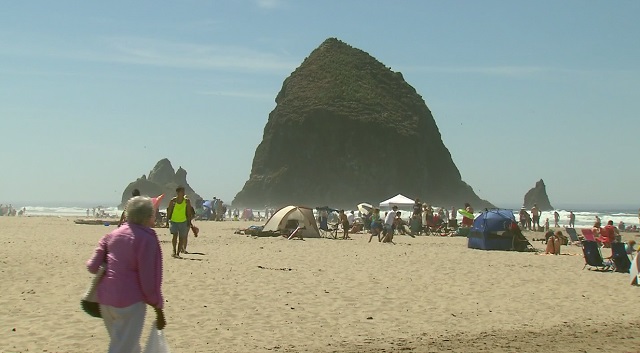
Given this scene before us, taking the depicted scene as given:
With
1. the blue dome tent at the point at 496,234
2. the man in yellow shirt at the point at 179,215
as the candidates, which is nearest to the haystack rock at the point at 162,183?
the blue dome tent at the point at 496,234

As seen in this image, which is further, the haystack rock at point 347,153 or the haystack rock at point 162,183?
the haystack rock at point 162,183

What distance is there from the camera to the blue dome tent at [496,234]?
72.7 feet

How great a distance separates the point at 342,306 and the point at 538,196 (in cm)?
14598

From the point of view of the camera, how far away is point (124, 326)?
5.07 metres

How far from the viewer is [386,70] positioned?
135 metres

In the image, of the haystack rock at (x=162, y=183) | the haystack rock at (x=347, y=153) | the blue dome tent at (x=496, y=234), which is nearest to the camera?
the blue dome tent at (x=496, y=234)

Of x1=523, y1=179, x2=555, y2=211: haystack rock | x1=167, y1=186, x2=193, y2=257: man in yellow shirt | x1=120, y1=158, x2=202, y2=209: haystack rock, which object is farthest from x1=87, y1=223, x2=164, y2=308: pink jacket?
x1=523, y1=179, x2=555, y2=211: haystack rock

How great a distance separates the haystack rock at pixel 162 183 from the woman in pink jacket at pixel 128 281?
103 meters

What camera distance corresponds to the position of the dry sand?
25.4ft

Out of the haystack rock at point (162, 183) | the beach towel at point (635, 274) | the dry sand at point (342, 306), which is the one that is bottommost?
the dry sand at point (342, 306)

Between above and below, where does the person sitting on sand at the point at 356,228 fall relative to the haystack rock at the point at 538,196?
below

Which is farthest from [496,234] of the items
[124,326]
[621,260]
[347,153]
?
[347,153]

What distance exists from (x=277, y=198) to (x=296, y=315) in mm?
103568

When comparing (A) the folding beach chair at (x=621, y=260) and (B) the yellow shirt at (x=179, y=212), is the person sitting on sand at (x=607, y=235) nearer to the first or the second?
(A) the folding beach chair at (x=621, y=260)
